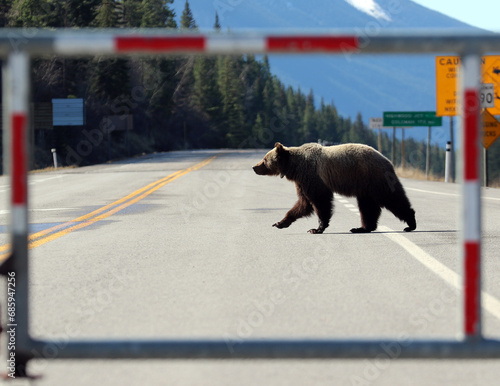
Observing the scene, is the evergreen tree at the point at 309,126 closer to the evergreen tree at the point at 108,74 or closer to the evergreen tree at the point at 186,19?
the evergreen tree at the point at 186,19

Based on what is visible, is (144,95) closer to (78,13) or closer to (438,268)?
(78,13)

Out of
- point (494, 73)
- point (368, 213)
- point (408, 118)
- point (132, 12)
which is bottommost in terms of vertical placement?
point (368, 213)

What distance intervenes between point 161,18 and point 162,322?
102 metres

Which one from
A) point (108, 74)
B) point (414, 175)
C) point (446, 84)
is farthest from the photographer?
point (108, 74)

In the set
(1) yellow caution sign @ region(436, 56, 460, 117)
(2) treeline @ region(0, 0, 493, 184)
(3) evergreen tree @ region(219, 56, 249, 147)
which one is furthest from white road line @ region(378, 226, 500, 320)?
(3) evergreen tree @ region(219, 56, 249, 147)

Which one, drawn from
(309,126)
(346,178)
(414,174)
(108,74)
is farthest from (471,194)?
(309,126)

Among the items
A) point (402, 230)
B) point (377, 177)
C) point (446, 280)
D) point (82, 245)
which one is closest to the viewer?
point (446, 280)

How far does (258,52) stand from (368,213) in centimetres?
650

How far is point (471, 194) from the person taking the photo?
3328mm

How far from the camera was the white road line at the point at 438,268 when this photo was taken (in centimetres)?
522

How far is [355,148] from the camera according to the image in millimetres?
9492

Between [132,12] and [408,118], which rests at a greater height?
[132,12]
